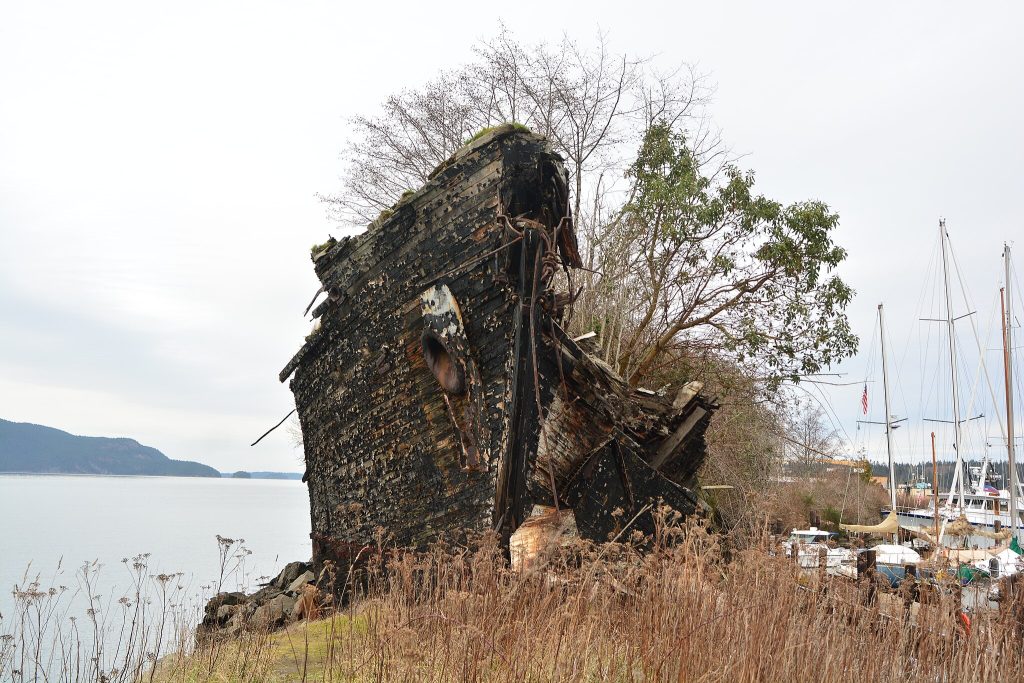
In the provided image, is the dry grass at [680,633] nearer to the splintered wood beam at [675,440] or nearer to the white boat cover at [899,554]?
the white boat cover at [899,554]

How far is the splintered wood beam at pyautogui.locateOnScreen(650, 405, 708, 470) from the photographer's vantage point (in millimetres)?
8469

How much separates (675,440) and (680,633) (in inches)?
216

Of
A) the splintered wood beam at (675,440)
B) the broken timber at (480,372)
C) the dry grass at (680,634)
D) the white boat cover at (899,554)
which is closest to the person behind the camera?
the dry grass at (680,634)

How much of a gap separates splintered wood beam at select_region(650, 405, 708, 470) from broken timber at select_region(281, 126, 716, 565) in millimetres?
362

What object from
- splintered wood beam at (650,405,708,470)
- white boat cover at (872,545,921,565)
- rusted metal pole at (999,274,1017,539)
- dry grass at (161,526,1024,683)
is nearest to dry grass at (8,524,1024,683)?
dry grass at (161,526,1024,683)

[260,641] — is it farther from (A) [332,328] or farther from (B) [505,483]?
(A) [332,328]

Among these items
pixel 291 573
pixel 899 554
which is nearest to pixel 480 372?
pixel 899 554

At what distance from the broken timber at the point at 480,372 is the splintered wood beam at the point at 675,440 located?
0.36m

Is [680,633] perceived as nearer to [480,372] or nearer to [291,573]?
[480,372]

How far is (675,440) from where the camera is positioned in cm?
852

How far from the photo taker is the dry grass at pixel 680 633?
316cm

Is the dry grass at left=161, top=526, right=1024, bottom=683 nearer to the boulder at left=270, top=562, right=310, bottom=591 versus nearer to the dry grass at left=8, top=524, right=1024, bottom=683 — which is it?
the dry grass at left=8, top=524, right=1024, bottom=683

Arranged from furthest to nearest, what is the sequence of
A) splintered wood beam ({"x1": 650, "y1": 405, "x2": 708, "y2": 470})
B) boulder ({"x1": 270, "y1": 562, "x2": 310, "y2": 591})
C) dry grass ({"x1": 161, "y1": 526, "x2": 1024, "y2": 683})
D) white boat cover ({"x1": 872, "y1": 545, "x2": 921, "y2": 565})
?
boulder ({"x1": 270, "y1": 562, "x2": 310, "y2": 591}) → splintered wood beam ({"x1": 650, "y1": 405, "x2": 708, "y2": 470}) → white boat cover ({"x1": 872, "y1": 545, "x2": 921, "y2": 565}) → dry grass ({"x1": 161, "y1": 526, "x2": 1024, "y2": 683})

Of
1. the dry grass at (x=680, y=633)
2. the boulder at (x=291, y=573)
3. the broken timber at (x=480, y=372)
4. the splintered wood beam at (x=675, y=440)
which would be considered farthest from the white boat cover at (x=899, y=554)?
the boulder at (x=291, y=573)
